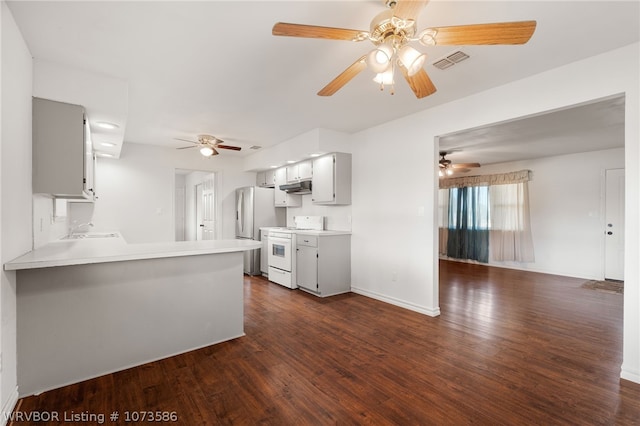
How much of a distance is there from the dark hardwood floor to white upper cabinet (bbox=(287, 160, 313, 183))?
235cm

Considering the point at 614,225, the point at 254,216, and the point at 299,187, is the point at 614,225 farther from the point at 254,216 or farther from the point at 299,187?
the point at 254,216

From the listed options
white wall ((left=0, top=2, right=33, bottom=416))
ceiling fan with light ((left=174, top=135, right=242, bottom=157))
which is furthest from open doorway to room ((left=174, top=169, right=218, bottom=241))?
white wall ((left=0, top=2, right=33, bottom=416))

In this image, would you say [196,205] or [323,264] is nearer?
[323,264]

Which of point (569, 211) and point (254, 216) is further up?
Result: point (569, 211)

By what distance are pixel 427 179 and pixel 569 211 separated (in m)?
4.40

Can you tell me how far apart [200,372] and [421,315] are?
251 cm

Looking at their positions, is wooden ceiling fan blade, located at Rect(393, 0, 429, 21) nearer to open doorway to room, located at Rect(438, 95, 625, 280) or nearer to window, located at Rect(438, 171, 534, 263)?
open doorway to room, located at Rect(438, 95, 625, 280)

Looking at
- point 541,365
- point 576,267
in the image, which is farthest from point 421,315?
point 576,267

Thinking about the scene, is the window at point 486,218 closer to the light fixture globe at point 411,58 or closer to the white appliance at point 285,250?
the white appliance at point 285,250

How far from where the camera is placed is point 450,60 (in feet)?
7.79

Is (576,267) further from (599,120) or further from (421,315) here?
(421,315)

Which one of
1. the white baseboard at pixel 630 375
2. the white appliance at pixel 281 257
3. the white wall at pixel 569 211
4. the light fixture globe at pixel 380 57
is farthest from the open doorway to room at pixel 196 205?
the white wall at pixel 569 211

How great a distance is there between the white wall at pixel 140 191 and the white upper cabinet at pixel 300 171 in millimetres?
1894

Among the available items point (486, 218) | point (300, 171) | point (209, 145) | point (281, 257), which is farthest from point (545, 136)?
point (209, 145)
